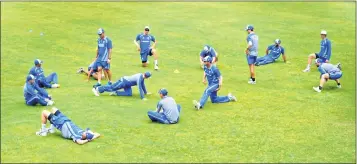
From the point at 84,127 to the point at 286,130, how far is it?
22.7ft

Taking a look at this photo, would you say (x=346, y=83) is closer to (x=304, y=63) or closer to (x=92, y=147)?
(x=304, y=63)

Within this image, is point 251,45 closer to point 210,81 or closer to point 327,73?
point 327,73

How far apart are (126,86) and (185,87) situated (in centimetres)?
342

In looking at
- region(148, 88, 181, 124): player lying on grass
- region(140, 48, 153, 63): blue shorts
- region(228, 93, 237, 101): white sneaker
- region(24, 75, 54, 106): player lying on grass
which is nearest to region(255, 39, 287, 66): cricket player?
region(140, 48, 153, 63): blue shorts

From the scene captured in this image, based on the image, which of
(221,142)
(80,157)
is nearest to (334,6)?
(221,142)

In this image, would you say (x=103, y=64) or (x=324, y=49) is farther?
(x=324, y=49)

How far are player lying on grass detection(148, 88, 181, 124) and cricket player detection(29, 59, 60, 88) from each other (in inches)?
245

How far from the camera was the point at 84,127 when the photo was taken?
20.7 meters

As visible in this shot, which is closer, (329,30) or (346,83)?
(346,83)

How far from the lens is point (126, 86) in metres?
24.8

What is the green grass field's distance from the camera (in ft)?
62.4

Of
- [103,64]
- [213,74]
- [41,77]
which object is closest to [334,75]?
[213,74]

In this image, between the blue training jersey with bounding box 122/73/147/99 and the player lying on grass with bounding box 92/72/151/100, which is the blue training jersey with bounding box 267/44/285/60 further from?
the blue training jersey with bounding box 122/73/147/99

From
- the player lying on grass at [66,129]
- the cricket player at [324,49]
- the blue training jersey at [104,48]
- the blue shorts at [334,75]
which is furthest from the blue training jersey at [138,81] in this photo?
the cricket player at [324,49]
